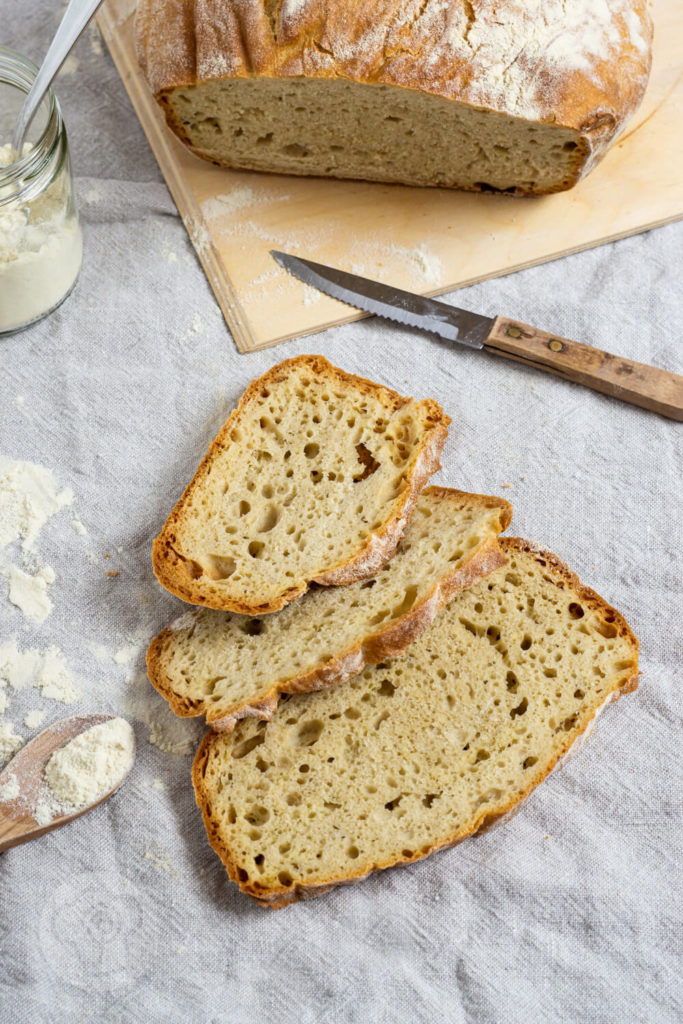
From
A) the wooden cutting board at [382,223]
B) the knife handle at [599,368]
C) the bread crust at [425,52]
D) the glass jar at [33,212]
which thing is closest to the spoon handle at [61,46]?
the glass jar at [33,212]

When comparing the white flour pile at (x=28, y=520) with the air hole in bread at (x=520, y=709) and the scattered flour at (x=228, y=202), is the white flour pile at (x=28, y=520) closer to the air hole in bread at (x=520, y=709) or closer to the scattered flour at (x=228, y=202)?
the scattered flour at (x=228, y=202)

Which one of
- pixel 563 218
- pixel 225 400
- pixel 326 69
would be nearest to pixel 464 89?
pixel 326 69

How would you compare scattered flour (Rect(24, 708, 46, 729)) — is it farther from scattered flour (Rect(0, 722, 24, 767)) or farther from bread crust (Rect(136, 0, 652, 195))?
bread crust (Rect(136, 0, 652, 195))

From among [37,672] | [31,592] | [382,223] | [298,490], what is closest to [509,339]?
A: [382,223]

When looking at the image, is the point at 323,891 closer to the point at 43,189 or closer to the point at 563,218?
the point at 43,189

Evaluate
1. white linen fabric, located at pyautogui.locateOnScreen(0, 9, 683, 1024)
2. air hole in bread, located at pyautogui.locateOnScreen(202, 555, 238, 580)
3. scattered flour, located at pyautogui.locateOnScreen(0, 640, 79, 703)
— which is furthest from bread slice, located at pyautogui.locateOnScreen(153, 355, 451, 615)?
scattered flour, located at pyautogui.locateOnScreen(0, 640, 79, 703)
